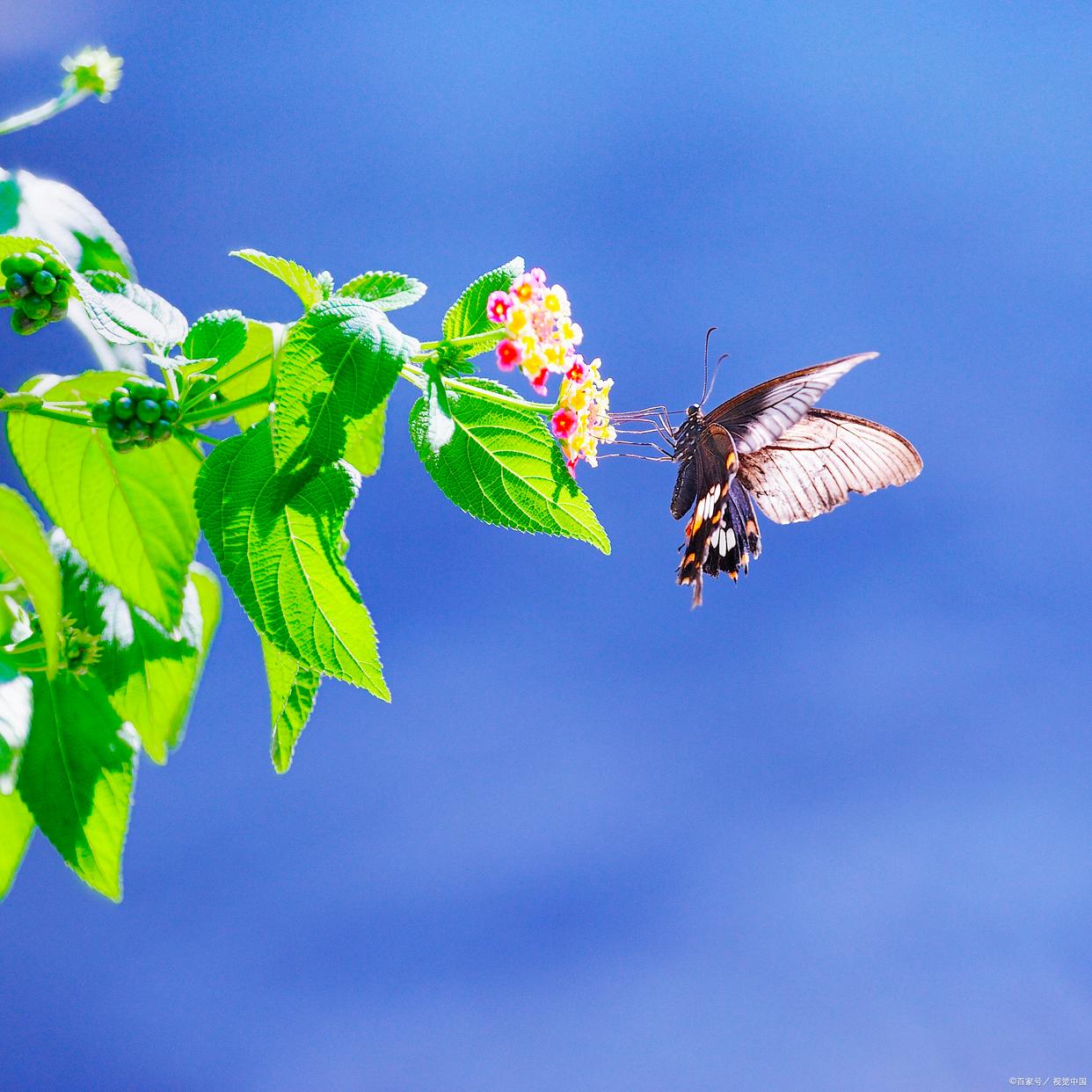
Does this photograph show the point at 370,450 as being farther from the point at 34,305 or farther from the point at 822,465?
the point at 822,465

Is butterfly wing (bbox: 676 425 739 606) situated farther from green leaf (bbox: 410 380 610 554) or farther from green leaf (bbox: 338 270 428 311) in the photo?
green leaf (bbox: 338 270 428 311)

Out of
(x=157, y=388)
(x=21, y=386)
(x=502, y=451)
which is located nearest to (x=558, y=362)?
(x=502, y=451)

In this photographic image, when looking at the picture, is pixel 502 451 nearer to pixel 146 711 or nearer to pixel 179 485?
pixel 179 485

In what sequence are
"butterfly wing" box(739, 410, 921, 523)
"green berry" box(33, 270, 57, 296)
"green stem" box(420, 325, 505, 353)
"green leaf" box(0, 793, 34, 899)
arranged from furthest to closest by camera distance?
"butterfly wing" box(739, 410, 921, 523) → "green leaf" box(0, 793, 34, 899) → "green stem" box(420, 325, 505, 353) → "green berry" box(33, 270, 57, 296)

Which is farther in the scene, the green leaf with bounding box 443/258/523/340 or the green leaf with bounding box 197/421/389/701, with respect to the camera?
the green leaf with bounding box 443/258/523/340

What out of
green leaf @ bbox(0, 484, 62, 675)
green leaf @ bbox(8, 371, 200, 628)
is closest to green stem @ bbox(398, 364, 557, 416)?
green leaf @ bbox(8, 371, 200, 628)

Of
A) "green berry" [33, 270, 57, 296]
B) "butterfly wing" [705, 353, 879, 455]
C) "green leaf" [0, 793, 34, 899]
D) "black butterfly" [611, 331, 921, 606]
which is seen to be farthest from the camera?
"black butterfly" [611, 331, 921, 606]

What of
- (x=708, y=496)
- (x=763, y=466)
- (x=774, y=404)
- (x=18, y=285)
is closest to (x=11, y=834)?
(x=18, y=285)

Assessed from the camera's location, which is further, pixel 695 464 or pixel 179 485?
pixel 695 464
